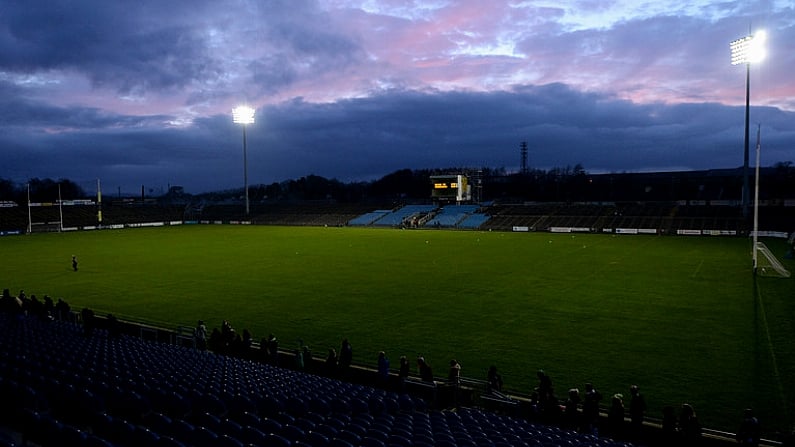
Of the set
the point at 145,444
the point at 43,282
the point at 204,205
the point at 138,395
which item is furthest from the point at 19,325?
the point at 204,205

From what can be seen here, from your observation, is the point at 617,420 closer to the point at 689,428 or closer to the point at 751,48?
the point at 689,428

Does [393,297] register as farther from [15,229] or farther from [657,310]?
[15,229]

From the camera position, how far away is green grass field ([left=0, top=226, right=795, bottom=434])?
1561 centimetres

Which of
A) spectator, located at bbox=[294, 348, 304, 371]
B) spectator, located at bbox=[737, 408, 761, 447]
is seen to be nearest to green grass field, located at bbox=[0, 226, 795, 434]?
spectator, located at bbox=[294, 348, 304, 371]

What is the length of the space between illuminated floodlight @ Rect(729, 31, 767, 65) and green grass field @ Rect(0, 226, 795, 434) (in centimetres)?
1497

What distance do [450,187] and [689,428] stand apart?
2987 inches

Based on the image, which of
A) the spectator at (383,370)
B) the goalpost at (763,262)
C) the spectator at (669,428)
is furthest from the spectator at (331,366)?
the goalpost at (763,262)

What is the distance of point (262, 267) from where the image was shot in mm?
38219

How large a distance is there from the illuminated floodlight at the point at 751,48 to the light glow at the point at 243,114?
60.2m

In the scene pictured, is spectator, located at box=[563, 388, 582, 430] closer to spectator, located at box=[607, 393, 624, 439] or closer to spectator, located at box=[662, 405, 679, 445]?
spectator, located at box=[607, 393, 624, 439]

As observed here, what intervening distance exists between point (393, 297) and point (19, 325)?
15.5m

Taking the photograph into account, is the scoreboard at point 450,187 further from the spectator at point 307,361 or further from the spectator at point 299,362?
the spectator at point 299,362

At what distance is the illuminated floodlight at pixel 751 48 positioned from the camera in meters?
37.9

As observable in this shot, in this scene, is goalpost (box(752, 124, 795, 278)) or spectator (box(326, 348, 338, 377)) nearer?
spectator (box(326, 348, 338, 377))
